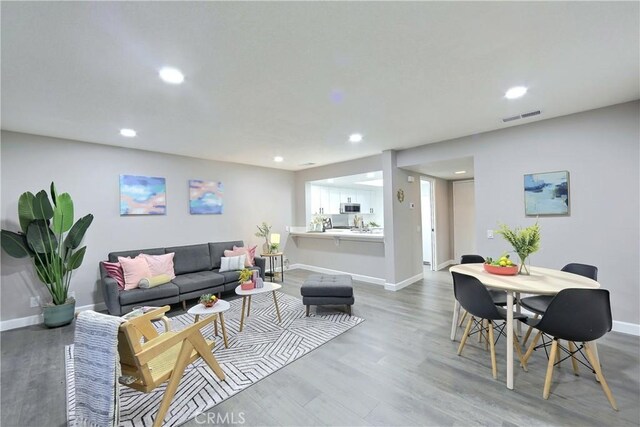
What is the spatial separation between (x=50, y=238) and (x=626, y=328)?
22.7 feet

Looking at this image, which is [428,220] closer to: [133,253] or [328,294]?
[328,294]

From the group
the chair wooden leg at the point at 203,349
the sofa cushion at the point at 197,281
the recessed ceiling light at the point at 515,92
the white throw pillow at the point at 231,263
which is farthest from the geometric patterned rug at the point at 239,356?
the recessed ceiling light at the point at 515,92

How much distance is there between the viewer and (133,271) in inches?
145

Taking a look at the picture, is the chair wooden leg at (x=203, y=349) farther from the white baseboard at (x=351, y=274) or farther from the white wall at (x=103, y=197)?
the white baseboard at (x=351, y=274)

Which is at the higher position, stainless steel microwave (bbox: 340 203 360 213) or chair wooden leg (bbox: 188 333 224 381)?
stainless steel microwave (bbox: 340 203 360 213)

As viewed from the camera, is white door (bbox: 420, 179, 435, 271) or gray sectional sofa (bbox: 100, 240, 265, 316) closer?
gray sectional sofa (bbox: 100, 240, 265, 316)

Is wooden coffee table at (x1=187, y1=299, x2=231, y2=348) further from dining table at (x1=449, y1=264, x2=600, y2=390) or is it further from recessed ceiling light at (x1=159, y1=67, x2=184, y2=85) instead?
dining table at (x1=449, y1=264, x2=600, y2=390)

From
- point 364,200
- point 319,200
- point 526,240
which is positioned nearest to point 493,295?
point 526,240

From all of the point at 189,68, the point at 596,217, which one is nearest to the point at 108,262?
the point at 189,68

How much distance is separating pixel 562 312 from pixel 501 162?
2.41m

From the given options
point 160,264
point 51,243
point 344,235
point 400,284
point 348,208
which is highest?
point 348,208

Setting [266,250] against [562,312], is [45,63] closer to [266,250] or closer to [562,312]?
[562,312]

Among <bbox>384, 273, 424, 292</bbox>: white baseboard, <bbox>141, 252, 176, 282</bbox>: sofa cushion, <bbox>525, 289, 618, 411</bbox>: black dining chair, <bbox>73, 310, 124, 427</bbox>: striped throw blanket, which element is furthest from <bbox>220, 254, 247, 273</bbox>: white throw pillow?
<bbox>525, 289, 618, 411</bbox>: black dining chair

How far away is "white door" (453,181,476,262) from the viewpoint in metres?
6.51
